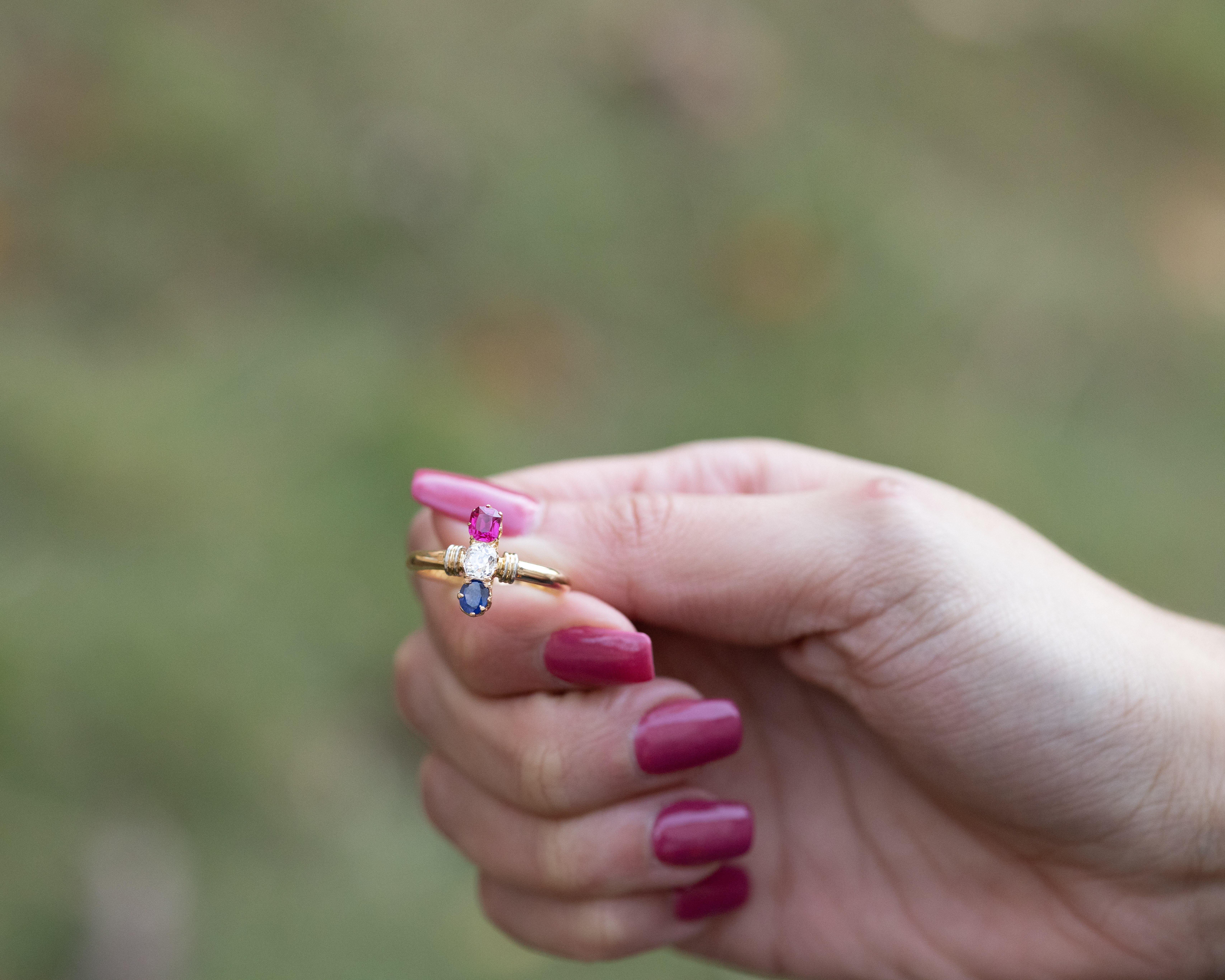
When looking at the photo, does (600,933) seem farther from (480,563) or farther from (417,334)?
(417,334)

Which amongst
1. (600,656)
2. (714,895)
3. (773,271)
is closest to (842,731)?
(714,895)

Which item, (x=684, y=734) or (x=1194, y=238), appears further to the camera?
(x=1194, y=238)

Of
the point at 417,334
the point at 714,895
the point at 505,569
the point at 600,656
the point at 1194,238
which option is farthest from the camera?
the point at 1194,238

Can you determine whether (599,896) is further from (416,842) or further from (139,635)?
(139,635)

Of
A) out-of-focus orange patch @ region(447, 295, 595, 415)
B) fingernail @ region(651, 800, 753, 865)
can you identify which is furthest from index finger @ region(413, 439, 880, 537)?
out-of-focus orange patch @ region(447, 295, 595, 415)

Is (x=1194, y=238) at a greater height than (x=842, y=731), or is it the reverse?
(x=1194, y=238)

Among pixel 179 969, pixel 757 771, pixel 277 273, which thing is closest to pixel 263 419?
pixel 277 273

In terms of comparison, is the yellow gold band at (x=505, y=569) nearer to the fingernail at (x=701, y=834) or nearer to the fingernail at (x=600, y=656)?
the fingernail at (x=600, y=656)

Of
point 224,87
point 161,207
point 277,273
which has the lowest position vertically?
point 277,273
